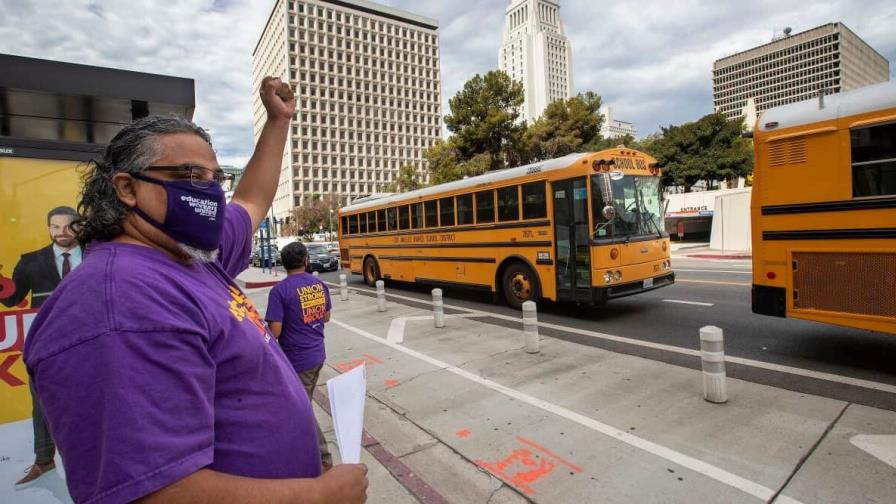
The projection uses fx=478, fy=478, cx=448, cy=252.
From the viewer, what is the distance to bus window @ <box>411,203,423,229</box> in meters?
13.4

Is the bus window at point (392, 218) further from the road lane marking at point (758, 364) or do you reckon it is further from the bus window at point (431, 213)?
the road lane marking at point (758, 364)

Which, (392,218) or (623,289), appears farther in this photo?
(392,218)

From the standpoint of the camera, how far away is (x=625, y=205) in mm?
9125

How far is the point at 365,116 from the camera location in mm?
112000

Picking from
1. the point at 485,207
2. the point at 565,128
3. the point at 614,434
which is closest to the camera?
the point at 614,434

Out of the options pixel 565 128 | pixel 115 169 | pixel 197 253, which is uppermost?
pixel 565 128

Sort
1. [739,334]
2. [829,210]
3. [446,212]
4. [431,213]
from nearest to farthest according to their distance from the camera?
[829,210], [739,334], [446,212], [431,213]

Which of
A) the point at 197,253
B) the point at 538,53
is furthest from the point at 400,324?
the point at 538,53

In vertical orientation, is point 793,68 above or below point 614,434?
above

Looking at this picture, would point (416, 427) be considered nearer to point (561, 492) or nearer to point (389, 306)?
point (561, 492)

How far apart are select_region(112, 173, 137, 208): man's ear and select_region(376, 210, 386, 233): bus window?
14.0 m

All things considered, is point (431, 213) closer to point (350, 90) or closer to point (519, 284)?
point (519, 284)

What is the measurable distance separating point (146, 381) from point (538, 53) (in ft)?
549

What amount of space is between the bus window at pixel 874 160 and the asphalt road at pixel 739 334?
84.7 inches
